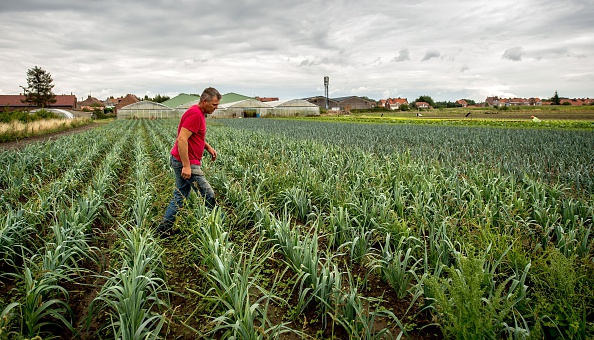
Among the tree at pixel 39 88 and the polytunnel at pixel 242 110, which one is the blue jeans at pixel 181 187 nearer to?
the polytunnel at pixel 242 110

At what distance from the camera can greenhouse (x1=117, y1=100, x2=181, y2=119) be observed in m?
50.2

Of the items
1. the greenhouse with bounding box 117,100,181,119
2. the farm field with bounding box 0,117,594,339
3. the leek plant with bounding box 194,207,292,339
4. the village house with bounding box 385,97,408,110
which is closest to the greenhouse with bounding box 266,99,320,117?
the greenhouse with bounding box 117,100,181,119

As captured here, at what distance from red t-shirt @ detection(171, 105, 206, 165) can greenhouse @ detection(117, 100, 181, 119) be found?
51.0m

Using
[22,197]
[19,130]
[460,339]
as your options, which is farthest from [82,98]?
[460,339]

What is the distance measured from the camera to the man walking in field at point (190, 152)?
434cm

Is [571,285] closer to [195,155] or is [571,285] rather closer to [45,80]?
[195,155]

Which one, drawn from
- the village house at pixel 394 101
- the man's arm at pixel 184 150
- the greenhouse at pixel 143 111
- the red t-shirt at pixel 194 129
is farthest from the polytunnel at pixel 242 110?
the village house at pixel 394 101

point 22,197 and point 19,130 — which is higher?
point 19,130

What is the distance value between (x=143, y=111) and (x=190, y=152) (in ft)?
168

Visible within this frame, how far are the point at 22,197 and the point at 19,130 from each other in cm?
1715

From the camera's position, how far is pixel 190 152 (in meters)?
4.66

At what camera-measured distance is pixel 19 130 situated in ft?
64.8

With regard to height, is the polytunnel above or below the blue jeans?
above

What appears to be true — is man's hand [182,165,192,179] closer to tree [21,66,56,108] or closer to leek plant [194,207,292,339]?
leek plant [194,207,292,339]
